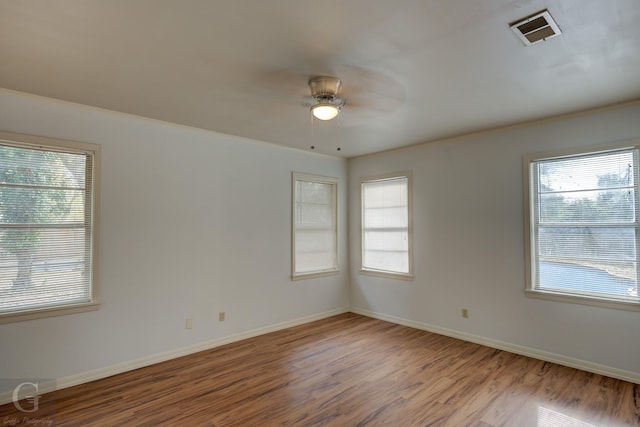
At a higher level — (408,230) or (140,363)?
(408,230)

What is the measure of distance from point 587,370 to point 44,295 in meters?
5.20

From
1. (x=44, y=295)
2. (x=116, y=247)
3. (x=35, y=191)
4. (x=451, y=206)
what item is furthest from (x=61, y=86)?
(x=451, y=206)

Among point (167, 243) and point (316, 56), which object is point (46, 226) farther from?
point (316, 56)

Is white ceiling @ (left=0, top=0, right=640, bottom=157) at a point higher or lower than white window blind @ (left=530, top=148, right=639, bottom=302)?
higher

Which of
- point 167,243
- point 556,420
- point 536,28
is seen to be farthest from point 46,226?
point 556,420

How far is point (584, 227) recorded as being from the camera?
344 cm

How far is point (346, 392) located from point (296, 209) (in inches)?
106

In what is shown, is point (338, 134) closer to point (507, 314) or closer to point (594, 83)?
point (594, 83)

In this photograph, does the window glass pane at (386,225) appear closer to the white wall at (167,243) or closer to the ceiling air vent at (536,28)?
the white wall at (167,243)

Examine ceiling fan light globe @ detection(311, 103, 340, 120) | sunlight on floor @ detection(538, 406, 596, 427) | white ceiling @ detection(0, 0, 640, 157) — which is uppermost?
white ceiling @ detection(0, 0, 640, 157)

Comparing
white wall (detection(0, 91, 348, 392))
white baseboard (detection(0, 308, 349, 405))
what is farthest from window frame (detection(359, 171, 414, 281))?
white baseboard (detection(0, 308, 349, 405))

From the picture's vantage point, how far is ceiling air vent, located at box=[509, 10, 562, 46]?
6.08ft

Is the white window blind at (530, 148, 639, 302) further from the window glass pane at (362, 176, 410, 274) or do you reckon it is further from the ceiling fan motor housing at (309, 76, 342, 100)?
the ceiling fan motor housing at (309, 76, 342, 100)

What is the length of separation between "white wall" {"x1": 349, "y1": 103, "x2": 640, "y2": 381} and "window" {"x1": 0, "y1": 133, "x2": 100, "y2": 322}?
3.81m
